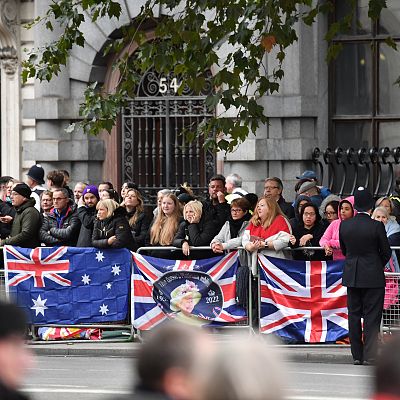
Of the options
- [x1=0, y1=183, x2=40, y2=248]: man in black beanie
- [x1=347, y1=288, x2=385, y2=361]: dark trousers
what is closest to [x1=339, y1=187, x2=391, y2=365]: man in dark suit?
[x1=347, y1=288, x2=385, y2=361]: dark trousers

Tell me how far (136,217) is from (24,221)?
1290mm

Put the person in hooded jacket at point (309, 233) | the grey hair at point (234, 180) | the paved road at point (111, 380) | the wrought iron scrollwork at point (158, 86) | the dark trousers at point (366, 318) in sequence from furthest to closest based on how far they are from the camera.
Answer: the wrought iron scrollwork at point (158, 86)
the grey hair at point (234, 180)
the person in hooded jacket at point (309, 233)
the dark trousers at point (366, 318)
the paved road at point (111, 380)

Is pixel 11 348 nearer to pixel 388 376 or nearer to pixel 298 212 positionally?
pixel 388 376

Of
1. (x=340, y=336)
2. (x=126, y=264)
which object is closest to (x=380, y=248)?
(x=340, y=336)

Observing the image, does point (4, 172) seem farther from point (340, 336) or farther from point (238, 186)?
point (340, 336)

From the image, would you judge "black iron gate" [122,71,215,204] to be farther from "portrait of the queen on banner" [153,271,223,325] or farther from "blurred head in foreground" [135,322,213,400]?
"blurred head in foreground" [135,322,213,400]

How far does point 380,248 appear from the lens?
545 inches

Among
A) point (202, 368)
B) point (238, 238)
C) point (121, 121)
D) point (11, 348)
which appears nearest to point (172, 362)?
point (202, 368)

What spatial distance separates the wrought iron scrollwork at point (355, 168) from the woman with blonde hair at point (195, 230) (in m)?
5.10

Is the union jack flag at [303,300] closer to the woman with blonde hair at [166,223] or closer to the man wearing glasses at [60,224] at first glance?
the woman with blonde hair at [166,223]

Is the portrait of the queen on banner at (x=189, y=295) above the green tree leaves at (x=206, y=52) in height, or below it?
below

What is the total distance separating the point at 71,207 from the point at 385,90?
6.48m

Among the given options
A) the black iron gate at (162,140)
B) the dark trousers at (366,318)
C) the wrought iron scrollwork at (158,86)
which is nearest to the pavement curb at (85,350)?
the dark trousers at (366,318)

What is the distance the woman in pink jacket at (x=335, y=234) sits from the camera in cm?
1488
